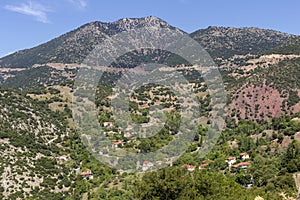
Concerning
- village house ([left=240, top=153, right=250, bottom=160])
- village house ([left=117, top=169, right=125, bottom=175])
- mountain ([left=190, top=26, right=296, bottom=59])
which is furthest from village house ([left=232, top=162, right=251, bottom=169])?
mountain ([left=190, top=26, right=296, bottom=59])

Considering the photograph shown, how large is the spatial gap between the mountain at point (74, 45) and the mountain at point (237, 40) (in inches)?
1413

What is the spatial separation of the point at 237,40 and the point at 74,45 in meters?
75.9

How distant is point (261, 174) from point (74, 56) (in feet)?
405

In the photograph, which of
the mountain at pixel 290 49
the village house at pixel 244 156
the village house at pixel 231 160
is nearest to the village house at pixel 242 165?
the village house at pixel 231 160

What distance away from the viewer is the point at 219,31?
175875mm

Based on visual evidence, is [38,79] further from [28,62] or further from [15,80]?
[28,62]

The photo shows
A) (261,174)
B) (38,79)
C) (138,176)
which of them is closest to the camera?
(261,174)

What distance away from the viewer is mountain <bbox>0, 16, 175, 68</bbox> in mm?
157625

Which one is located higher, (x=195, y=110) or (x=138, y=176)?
(x=195, y=110)

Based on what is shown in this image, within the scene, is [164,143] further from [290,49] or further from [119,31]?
[119,31]

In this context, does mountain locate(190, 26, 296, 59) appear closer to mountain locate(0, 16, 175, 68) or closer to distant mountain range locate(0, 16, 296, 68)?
distant mountain range locate(0, 16, 296, 68)

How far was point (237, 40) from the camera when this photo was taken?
164 metres

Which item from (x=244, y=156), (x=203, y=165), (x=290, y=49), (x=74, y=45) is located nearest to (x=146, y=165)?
(x=203, y=165)

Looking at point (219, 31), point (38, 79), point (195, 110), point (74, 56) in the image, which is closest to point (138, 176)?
point (195, 110)
